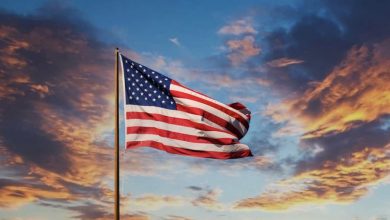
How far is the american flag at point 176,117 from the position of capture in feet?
69.3

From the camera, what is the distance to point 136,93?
70.3 ft

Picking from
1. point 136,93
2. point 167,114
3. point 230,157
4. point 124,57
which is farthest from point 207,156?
point 124,57

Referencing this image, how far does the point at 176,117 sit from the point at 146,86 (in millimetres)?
1665

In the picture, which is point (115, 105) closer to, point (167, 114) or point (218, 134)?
point (167, 114)

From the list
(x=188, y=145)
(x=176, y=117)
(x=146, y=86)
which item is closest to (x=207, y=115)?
(x=176, y=117)

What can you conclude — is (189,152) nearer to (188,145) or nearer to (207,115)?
(188,145)

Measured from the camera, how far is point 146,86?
71.3ft

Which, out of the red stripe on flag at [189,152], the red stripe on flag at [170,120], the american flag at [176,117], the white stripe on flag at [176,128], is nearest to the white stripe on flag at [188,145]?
the american flag at [176,117]

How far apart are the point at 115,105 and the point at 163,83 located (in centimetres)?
236

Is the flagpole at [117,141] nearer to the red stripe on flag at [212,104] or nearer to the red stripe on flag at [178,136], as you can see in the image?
the red stripe on flag at [178,136]

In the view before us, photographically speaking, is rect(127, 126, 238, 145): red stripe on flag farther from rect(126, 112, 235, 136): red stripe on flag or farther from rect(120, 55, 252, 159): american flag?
rect(126, 112, 235, 136): red stripe on flag

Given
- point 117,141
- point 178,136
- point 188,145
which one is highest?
point 178,136

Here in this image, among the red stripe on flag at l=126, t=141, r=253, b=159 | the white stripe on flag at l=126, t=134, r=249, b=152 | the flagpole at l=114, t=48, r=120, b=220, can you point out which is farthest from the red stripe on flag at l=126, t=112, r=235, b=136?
the red stripe on flag at l=126, t=141, r=253, b=159

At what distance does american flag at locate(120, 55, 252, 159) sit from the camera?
2112 centimetres
